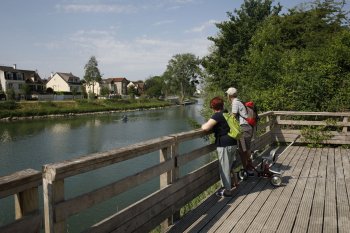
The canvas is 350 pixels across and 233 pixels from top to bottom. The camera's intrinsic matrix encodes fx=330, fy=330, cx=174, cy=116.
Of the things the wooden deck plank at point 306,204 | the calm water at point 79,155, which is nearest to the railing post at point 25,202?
the wooden deck plank at point 306,204

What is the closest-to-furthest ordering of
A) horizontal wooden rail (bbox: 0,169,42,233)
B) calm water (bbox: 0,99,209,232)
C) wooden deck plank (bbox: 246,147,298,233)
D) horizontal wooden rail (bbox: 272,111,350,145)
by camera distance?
1. horizontal wooden rail (bbox: 0,169,42,233)
2. wooden deck plank (bbox: 246,147,298,233)
3. horizontal wooden rail (bbox: 272,111,350,145)
4. calm water (bbox: 0,99,209,232)

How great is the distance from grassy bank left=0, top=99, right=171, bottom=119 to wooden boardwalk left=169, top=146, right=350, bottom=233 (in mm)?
50283

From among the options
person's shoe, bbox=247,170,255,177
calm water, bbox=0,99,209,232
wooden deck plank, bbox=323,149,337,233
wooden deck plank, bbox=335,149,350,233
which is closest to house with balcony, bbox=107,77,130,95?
calm water, bbox=0,99,209,232

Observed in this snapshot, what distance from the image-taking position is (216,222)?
4520mm

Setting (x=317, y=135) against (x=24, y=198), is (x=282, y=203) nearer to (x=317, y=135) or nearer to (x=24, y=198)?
(x=24, y=198)

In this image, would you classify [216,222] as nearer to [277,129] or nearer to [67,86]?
[277,129]

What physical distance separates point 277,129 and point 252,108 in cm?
461

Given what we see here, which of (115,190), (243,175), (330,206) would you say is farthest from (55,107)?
(115,190)

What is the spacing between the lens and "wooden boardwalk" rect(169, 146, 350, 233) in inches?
173

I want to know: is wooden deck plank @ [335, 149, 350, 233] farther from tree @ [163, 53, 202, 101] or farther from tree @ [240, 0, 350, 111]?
tree @ [163, 53, 202, 101]

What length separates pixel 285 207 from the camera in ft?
16.7

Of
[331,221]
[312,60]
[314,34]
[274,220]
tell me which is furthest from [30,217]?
[314,34]

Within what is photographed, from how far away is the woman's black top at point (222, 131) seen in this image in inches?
206

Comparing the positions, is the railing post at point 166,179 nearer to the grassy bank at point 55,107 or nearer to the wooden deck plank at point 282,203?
the wooden deck plank at point 282,203
